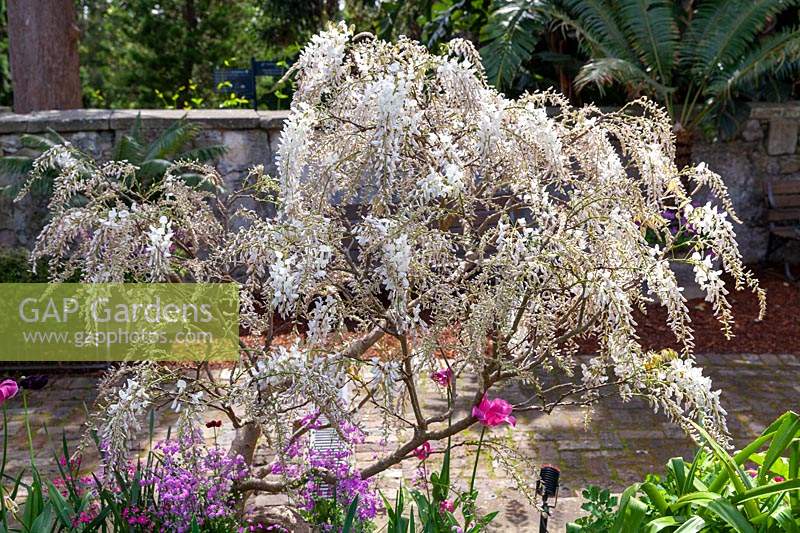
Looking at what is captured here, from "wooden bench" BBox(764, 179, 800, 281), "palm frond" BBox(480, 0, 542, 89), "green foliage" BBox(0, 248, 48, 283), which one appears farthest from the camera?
"wooden bench" BBox(764, 179, 800, 281)

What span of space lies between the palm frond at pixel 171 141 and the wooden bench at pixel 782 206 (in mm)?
5034

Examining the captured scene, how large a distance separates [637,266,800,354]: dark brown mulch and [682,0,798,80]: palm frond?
1.92m

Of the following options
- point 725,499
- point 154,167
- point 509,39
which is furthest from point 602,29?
point 725,499

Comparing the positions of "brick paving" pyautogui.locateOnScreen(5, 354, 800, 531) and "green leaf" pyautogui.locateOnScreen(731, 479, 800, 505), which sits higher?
"green leaf" pyautogui.locateOnScreen(731, 479, 800, 505)

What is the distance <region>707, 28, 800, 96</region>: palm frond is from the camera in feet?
23.5

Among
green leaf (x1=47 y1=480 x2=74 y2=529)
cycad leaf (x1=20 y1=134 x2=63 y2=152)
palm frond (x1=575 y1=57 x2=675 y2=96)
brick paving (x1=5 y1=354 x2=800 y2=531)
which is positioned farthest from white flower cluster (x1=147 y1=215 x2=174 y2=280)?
palm frond (x1=575 y1=57 x2=675 y2=96)

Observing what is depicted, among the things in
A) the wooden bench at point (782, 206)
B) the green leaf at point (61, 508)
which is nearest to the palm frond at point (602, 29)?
the wooden bench at point (782, 206)

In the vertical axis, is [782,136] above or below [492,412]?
above

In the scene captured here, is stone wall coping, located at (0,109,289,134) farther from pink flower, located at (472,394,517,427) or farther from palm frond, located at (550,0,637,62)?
pink flower, located at (472,394,517,427)

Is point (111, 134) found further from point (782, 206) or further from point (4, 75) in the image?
point (4, 75)

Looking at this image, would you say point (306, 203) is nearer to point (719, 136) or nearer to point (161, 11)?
point (719, 136)

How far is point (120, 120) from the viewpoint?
6.98 meters

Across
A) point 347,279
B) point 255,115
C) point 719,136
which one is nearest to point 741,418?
point 347,279

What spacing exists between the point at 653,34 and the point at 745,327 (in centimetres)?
262
